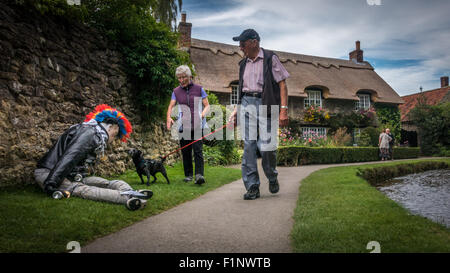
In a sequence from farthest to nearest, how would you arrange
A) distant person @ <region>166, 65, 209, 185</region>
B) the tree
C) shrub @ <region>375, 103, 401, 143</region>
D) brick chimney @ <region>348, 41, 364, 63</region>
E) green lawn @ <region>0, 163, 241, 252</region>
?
brick chimney @ <region>348, 41, 364, 63</region> < shrub @ <region>375, 103, 401, 143</region> < the tree < distant person @ <region>166, 65, 209, 185</region> < green lawn @ <region>0, 163, 241, 252</region>

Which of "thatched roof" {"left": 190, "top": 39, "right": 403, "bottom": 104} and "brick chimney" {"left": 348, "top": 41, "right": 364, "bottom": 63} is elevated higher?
"brick chimney" {"left": 348, "top": 41, "right": 364, "bottom": 63}

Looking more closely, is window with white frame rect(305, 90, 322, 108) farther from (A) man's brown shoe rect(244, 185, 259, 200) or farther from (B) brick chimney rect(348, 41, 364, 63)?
(A) man's brown shoe rect(244, 185, 259, 200)

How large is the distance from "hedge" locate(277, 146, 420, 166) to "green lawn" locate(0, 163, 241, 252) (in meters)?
7.89

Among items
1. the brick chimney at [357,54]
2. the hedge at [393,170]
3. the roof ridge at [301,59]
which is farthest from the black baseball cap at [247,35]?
the brick chimney at [357,54]

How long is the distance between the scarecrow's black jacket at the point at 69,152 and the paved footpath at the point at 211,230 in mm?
1062

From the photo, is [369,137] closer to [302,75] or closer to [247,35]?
[302,75]

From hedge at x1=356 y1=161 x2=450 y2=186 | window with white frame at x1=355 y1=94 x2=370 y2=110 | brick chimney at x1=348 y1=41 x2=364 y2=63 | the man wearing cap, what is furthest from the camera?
brick chimney at x1=348 y1=41 x2=364 y2=63

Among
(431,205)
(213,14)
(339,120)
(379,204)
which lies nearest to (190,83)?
(213,14)

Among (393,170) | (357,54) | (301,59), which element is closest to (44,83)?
(393,170)

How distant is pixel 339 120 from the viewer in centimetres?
1966

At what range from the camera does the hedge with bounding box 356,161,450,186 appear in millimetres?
7211

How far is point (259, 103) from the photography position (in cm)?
374

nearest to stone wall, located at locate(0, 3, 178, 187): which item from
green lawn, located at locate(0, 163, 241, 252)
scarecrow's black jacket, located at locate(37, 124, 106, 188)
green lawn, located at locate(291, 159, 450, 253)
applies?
scarecrow's black jacket, located at locate(37, 124, 106, 188)
